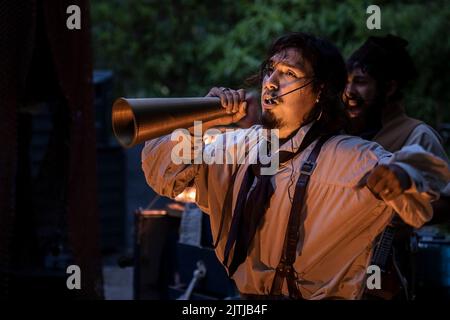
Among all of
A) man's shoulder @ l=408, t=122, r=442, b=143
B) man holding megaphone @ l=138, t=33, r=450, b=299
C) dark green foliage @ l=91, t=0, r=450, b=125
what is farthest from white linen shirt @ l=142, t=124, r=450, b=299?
dark green foliage @ l=91, t=0, r=450, b=125

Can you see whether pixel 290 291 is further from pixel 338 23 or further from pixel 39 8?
pixel 338 23

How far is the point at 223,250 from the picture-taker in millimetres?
2971

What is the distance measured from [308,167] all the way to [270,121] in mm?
291

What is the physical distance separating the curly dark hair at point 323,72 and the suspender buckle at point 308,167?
25 centimetres

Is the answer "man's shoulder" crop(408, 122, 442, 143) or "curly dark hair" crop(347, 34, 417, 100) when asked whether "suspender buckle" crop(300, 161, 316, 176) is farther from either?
"curly dark hair" crop(347, 34, 417, 100)

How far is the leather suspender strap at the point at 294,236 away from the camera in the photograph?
2721 mm

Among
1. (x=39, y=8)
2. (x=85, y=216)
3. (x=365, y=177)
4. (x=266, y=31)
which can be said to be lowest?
(x=85, y=216)

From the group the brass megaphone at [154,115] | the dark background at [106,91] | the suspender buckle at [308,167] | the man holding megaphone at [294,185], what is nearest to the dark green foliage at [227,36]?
the dark background at [106,91]

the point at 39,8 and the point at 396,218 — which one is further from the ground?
the point at 39,8

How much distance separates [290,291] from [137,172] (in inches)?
307

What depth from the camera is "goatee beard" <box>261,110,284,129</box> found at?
2.91 metres

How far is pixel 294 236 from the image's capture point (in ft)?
8.93

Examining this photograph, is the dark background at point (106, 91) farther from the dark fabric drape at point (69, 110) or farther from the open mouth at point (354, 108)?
the open mouth at point (354, 108)
